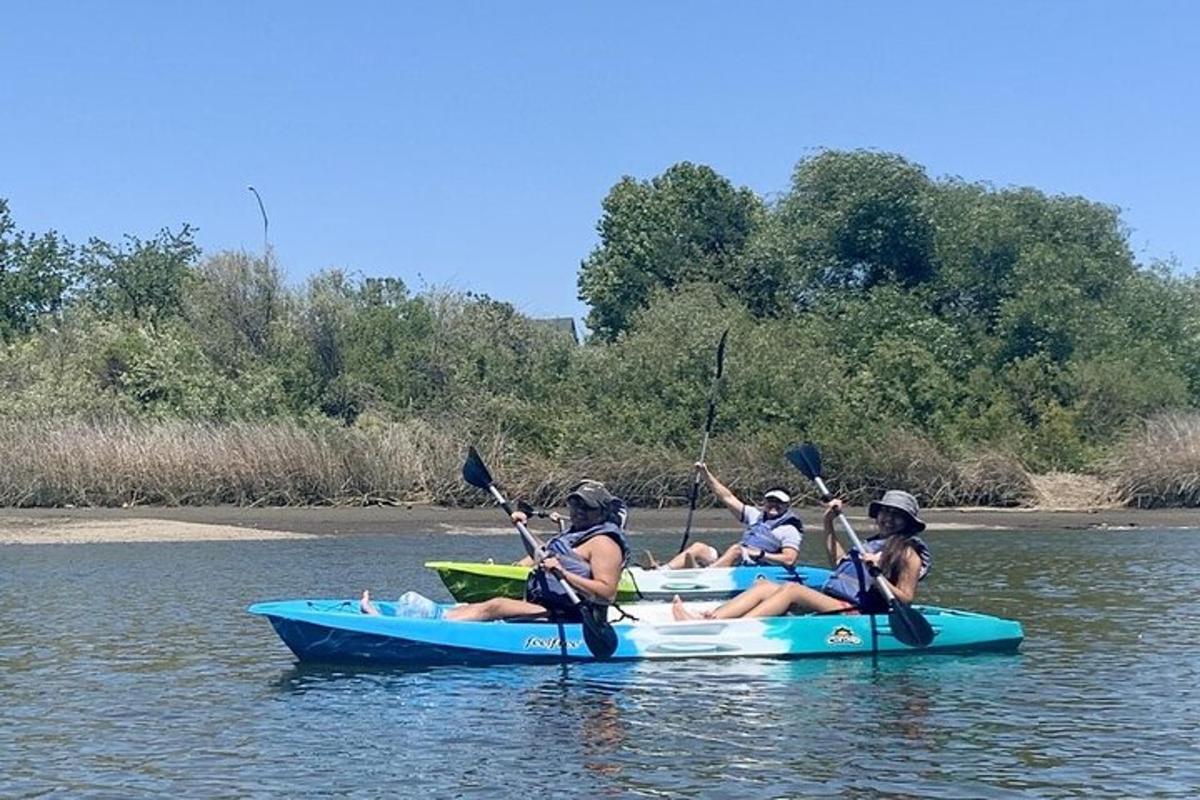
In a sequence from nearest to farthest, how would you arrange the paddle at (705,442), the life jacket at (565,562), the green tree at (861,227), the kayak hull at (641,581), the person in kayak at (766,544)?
the life jacket at (565,562), the kayak hull at (641,581), the person in kayak at (766,544), the paddle at (705,442), the green tree at (861,227)

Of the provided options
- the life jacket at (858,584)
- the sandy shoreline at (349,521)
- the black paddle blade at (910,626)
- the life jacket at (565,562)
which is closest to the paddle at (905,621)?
the black paddle blade at (910,626)

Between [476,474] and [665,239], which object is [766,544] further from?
[665,239]

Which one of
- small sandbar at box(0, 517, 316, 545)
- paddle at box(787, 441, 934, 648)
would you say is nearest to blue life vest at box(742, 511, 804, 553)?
paddle at box(787, 441, 934, 648)

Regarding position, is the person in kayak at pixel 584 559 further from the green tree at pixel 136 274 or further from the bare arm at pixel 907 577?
the green tree at pixel 136 274

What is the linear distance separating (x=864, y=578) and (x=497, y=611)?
342cm

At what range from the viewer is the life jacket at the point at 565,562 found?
14398mm

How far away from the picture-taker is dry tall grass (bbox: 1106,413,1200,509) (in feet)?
110

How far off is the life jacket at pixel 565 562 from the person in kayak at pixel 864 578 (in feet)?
4.06

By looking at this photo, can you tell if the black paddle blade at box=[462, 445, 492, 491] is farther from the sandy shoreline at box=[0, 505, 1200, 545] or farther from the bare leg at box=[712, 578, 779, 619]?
the sandy shoreline at box=[0, 505, 1200, 545]

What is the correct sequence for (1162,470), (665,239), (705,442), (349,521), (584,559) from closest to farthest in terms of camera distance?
(584,559), (705,442), (349,521), (1162,470), (665,239)

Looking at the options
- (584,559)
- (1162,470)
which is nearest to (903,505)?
(584,559)

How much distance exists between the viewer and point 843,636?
15023 millimetres

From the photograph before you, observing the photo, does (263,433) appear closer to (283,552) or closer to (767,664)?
(283,552)

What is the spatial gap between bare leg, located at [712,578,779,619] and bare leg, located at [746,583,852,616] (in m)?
0.04
